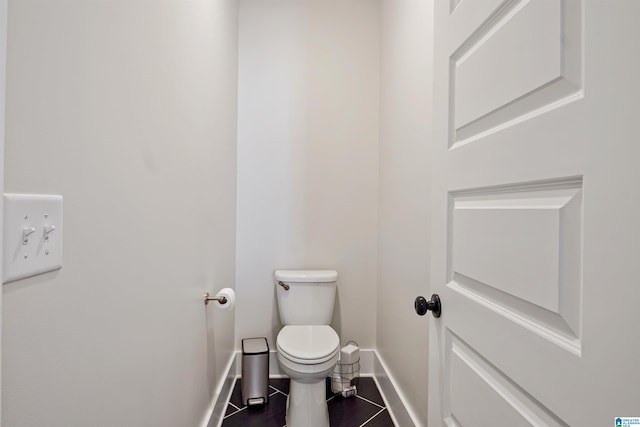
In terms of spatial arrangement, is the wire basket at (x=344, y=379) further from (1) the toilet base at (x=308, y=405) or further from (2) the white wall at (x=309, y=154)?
(1) the toilet base at (x=308, y=405)

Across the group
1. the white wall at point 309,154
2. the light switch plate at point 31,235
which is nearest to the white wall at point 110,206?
the light switch plate at point 31,235

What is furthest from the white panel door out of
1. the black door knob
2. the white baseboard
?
the white baseboard

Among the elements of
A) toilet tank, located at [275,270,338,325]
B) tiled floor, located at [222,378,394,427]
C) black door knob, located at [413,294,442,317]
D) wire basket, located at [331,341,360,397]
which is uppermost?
black door knob, located at [413,294,442,317]

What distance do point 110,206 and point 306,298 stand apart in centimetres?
153

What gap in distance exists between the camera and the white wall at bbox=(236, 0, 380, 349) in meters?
2.29

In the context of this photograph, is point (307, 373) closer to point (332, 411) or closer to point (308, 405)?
point (308, 405)

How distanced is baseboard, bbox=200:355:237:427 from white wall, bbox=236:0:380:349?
26cm

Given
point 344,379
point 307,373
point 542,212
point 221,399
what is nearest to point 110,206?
point 542,212

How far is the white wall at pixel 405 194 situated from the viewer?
57.9 inches

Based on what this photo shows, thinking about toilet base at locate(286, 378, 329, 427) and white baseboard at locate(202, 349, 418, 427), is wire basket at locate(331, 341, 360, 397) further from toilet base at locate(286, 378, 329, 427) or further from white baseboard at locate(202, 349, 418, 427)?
toilet base at locate(286, 378, 329, 427)

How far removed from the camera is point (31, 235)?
0.49 m

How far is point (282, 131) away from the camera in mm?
2307

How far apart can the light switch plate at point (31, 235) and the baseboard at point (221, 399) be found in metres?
1.27

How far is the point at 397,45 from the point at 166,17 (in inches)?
51.2
